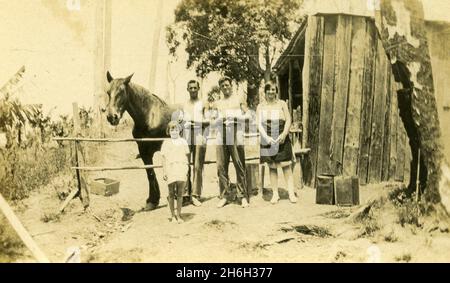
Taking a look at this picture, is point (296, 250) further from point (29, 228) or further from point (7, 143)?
point (7, 143)

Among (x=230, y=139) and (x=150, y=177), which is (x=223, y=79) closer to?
(x=230, y=139)

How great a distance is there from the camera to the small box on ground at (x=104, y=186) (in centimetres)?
530

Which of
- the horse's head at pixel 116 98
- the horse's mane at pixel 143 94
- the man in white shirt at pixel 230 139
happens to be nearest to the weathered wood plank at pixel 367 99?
the man in white shirt at pixel 230 139

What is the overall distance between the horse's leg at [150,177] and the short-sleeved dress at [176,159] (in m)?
0.21

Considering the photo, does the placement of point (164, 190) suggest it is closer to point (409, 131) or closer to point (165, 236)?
point (165, 236)

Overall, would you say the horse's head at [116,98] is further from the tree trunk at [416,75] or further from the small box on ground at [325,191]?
the tree trunk at [416,75]

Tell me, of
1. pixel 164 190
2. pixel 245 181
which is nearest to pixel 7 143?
pixel 164 190

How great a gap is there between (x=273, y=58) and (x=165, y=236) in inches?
89.0

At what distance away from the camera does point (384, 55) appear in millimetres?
5359

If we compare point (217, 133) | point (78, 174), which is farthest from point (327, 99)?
point (78, 174)

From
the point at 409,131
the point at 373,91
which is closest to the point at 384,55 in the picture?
the point at 373,91

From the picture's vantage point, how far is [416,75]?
17.4ft
